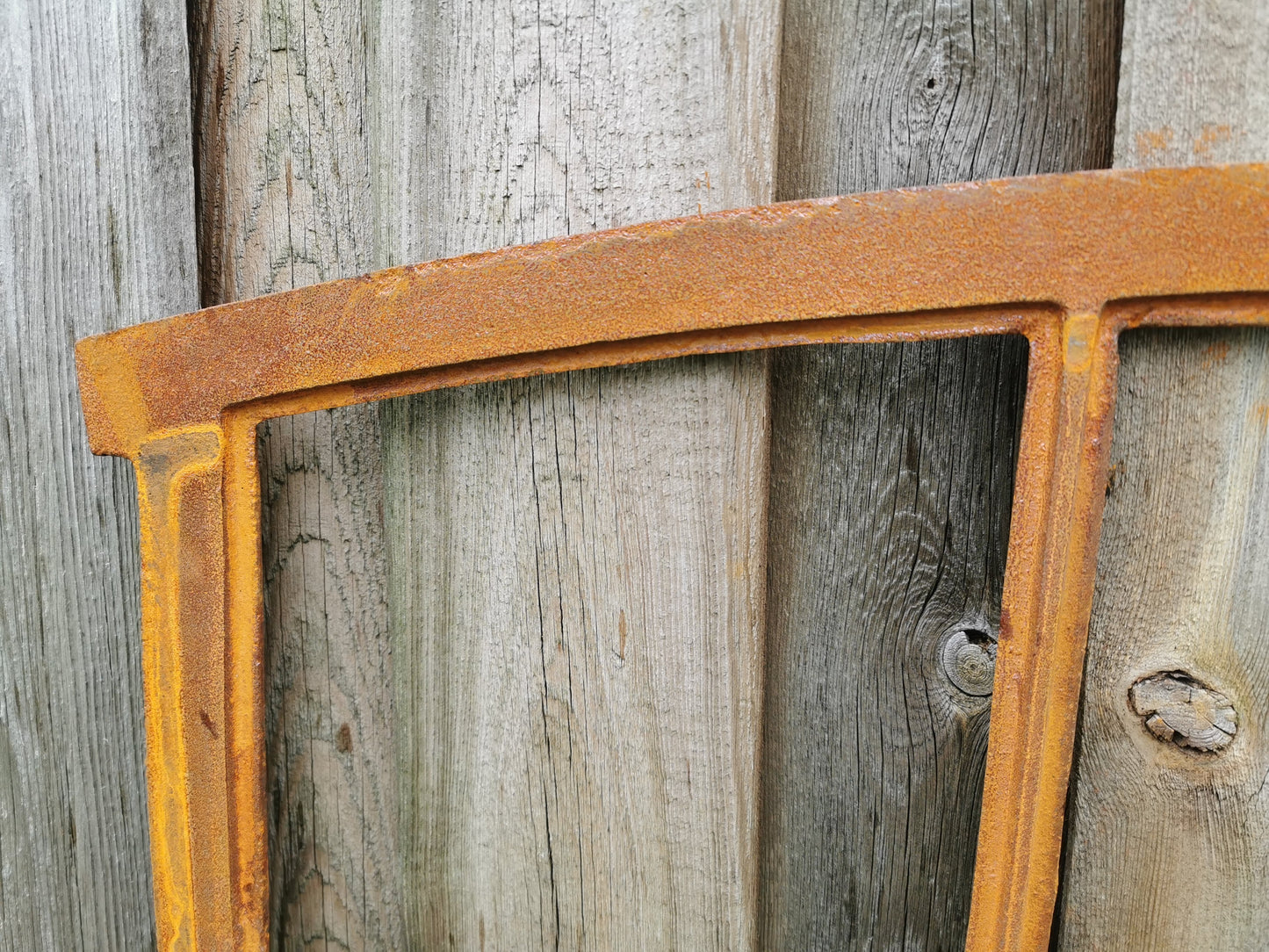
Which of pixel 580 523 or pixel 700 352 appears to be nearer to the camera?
pixel 700 352

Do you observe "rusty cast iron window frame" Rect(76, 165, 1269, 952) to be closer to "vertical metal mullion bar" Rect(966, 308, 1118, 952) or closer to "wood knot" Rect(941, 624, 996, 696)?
"vertical metal mullion bar" Rect(966, 308, 1118, 952)

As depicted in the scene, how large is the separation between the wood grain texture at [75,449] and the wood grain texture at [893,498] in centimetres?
61

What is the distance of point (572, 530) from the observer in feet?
2.46

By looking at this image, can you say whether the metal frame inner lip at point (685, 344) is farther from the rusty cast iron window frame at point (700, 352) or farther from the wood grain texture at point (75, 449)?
the wood grain texture at point (75, 449)

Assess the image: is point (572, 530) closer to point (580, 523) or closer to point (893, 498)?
point (580, 523)

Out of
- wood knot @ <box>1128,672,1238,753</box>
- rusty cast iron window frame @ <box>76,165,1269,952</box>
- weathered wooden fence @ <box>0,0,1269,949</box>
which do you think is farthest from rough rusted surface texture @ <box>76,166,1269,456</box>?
wood knot @ <box>1128,672,1238,753</box>

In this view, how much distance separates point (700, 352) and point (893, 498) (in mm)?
247

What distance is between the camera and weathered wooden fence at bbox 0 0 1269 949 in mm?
667

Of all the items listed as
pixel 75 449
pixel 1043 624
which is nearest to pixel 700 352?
pixel 1043 624

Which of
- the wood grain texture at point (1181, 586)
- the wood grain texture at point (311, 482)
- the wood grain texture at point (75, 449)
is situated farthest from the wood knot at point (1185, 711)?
the wood grain texture at point (75, 449)

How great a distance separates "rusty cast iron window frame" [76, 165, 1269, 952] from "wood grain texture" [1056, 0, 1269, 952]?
6 centimetres

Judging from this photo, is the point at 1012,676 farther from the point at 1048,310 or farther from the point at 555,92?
the point at 555,92

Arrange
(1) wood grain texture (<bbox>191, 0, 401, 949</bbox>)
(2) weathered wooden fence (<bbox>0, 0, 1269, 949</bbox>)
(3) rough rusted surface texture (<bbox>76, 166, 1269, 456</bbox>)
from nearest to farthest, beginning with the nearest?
1. (3) rough rusted surface texture (<bbox>76, 166, 1269, 456</bbox>)
2. (2) weathered wooden fence (<bbox>0, 0, 1269, 949</bbox>)
3. (1) wood grain texture (<bbox>191, 0, 401, 949</bbox>)

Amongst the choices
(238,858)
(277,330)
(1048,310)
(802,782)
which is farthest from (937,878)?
(277,330)
